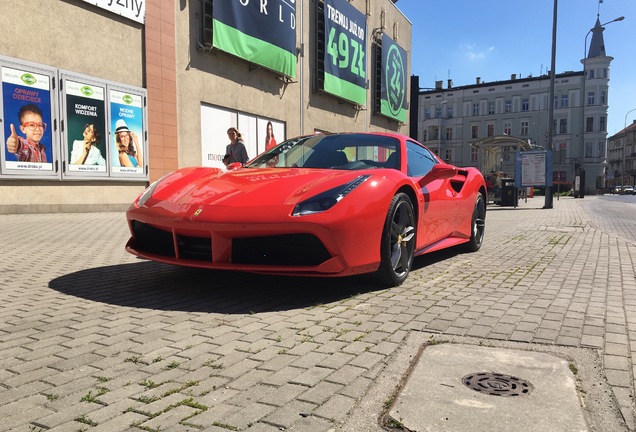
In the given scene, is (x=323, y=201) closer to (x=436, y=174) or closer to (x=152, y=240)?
(x=152, y=240)

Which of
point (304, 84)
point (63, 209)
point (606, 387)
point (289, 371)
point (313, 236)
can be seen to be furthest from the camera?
point (304, 84)

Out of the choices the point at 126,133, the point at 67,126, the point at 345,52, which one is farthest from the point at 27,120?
the point at 345,52

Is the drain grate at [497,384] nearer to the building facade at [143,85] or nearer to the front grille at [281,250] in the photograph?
the front grille at [281,250]

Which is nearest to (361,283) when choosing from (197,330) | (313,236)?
(313,236)

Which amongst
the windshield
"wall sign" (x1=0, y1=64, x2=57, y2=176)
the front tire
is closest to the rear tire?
the windshield

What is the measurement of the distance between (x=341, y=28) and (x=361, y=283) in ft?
64.2

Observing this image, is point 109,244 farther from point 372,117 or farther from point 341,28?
point 372,117

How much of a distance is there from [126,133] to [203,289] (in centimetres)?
940

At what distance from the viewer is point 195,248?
139 inches

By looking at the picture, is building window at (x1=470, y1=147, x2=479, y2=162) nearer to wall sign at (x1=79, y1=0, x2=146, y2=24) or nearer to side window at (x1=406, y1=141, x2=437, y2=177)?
wall sign at (x1=79, y1=0, x2=146, y2=24)

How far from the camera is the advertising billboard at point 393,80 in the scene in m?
26.2

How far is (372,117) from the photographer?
26375mm

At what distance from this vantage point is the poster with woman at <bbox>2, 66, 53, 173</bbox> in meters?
9.48

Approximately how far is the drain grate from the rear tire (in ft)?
13.3
